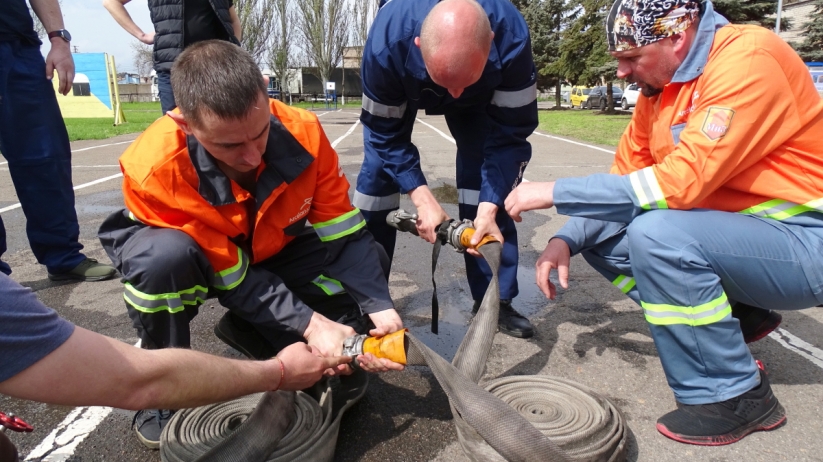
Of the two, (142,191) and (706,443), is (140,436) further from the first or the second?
(706,443)

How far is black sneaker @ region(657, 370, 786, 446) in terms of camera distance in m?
2.07

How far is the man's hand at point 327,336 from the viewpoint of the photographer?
209 centimetres

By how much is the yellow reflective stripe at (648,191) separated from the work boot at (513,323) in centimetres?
101

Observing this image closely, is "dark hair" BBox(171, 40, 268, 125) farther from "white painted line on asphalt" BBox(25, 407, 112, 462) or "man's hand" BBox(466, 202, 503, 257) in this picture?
"white painted line on asphalt" BBox(25, 407, 112, 462)

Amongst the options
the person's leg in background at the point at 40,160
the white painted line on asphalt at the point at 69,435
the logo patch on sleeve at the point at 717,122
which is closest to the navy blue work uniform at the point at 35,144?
the person's leg in background at the point at 40,160

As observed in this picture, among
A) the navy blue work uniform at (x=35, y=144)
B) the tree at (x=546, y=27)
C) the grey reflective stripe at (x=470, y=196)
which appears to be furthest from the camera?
the tree at (x=546, y=27)

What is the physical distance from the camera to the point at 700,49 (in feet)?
7.08

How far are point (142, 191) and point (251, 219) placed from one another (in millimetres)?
421

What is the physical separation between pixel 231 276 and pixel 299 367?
608mm

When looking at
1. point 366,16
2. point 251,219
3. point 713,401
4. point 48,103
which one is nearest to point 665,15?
point 713,401

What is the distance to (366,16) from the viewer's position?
159ft

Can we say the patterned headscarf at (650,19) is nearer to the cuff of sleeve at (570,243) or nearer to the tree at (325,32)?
the cuff of sleeve at (570,243)

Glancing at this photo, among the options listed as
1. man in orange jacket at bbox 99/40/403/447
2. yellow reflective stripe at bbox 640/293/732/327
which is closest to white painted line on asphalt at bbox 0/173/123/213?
man in orange jacket at bbox 99/40/403/447

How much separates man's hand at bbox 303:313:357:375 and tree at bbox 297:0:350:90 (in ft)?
150
